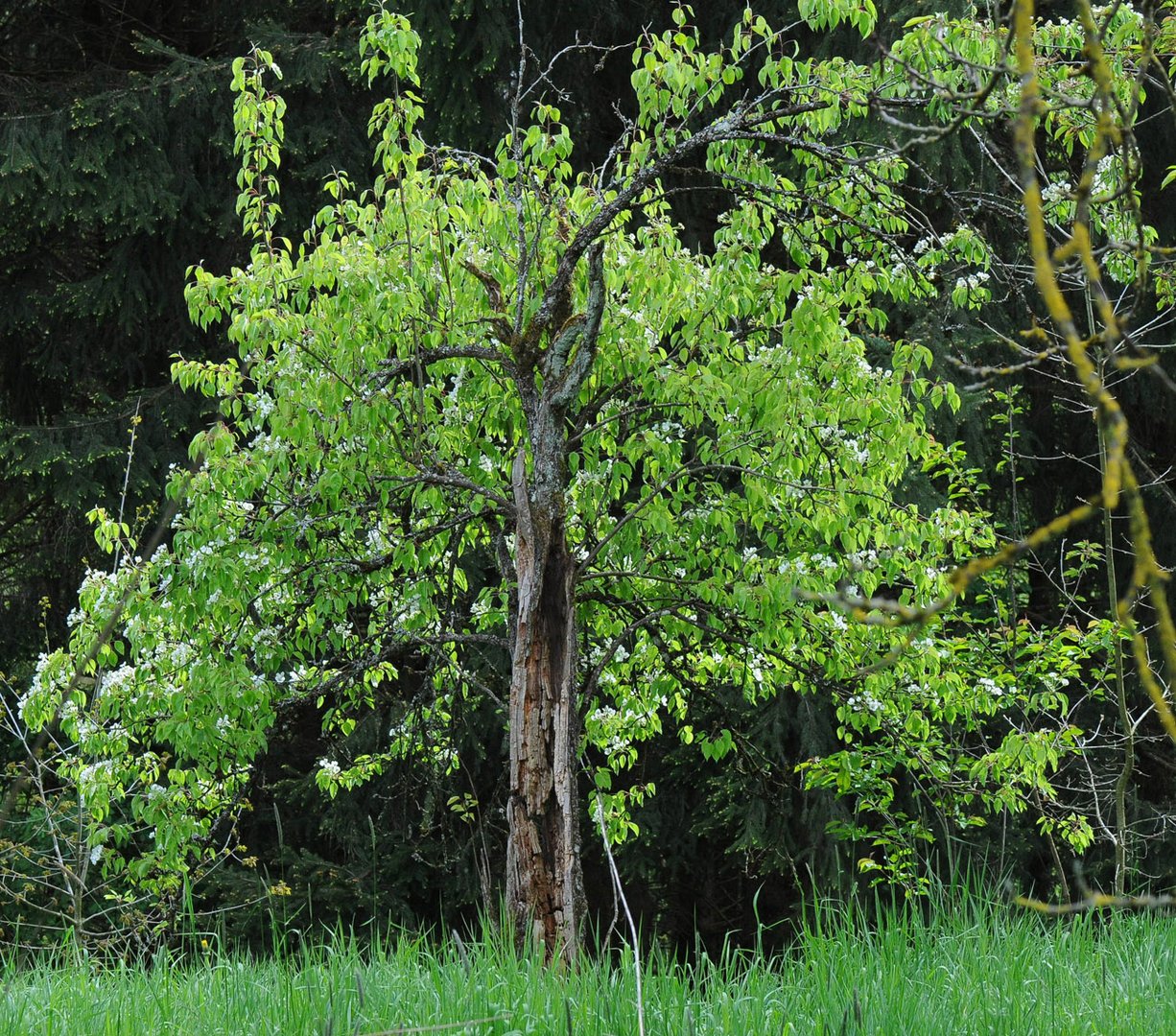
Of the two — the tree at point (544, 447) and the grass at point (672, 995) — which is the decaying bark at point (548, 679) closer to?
the tree at point (544, 447)

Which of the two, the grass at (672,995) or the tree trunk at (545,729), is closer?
the grass at (672,995)

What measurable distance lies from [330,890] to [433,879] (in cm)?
128

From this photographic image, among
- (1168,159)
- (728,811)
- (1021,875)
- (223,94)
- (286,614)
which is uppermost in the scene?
(223,94)

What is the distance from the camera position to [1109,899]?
130 centimetres

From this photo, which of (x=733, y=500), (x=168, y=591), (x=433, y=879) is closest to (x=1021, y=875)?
(x=433, y=879)

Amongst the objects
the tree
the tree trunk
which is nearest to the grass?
the tree trunk

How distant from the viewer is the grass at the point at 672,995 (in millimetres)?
2992

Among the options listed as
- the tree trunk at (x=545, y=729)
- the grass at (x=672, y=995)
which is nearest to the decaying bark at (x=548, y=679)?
the tree trunk at (x=545, y=729)

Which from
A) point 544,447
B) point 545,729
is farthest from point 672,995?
point 544,447

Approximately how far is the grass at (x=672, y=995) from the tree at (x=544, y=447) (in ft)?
4.12

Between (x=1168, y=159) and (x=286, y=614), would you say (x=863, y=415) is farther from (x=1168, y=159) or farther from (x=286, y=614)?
(x=1168, y=159)

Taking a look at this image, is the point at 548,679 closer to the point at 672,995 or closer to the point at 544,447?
the point at 544,447

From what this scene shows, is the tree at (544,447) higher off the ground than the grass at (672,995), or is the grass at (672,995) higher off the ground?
the tree at (544,447)

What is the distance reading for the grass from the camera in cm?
299
